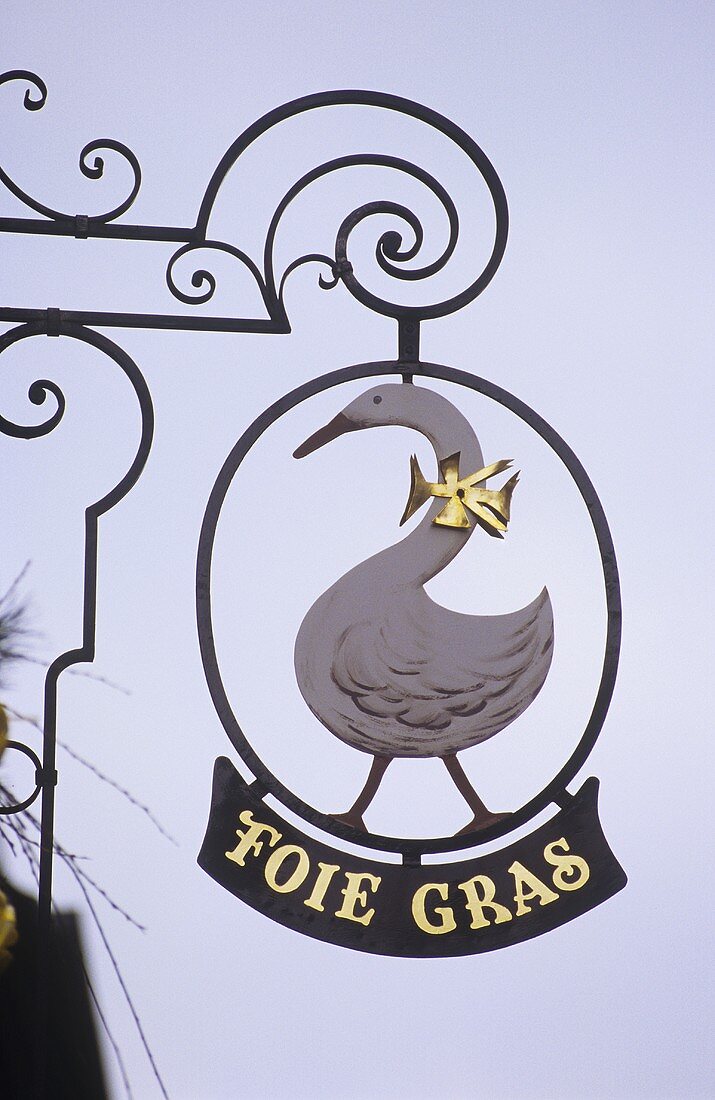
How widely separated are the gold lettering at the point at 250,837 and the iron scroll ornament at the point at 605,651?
31mm

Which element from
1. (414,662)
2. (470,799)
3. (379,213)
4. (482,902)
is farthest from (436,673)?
(379,213)

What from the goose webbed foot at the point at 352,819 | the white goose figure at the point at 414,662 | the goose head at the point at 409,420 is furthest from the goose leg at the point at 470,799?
the goose head at the point at 409,420

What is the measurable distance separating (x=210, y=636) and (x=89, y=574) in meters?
0.16

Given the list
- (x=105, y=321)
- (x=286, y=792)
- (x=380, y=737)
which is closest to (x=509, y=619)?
(x=380, y=737)

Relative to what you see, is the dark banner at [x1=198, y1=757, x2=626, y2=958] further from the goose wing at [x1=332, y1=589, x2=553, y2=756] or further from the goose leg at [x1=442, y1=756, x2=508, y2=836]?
the goose wing at [x1=332, y1=589, x2=553, y2=756]

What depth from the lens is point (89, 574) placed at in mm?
1601

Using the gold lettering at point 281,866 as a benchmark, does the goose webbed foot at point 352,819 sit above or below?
above

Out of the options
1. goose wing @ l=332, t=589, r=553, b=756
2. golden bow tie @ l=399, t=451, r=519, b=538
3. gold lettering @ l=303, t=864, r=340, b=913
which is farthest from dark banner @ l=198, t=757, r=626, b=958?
golden bow tie @ l=399, t=451, r=519, b=538

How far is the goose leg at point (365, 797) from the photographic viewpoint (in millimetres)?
1593

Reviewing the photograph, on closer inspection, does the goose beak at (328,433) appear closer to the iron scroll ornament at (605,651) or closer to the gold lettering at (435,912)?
the iron scroll ornament at (605,651)

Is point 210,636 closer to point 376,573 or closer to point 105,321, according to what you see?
point 376,573

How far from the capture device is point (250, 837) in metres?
1.56

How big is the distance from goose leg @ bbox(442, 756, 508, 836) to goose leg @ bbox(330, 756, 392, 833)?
0.08 meters

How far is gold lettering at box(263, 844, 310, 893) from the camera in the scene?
1.54 metres
